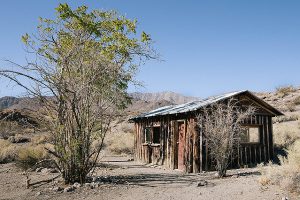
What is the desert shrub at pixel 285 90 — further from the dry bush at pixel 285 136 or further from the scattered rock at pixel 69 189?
the scattered rock at pixel 69 189

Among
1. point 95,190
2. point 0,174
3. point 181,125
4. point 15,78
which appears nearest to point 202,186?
point 95,190

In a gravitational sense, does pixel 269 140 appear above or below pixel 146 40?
below

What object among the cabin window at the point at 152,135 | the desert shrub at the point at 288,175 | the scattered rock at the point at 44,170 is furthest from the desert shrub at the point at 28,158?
the desert shrub at the point at 288,175

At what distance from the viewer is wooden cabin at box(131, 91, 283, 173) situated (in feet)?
49.1

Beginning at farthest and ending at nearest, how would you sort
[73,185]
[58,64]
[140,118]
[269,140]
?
[140,118] → [269,140] → [58,64] → [73,185]

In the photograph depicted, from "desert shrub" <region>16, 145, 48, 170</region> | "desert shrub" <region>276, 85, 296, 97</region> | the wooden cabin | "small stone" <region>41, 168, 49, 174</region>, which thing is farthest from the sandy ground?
Result: "desert shrub" <region>276, 85, 296, 97</region>

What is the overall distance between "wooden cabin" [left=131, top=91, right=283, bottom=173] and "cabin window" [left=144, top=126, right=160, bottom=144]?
0.18 feet

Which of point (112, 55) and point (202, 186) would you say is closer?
point (202, 186)

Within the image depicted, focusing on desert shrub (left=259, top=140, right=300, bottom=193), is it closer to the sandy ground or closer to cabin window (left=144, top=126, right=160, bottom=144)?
the sandy ground

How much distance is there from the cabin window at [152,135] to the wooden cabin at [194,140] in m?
0.05

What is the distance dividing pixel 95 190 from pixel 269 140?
32.7 feet

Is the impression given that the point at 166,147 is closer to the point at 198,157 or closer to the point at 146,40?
the point at 198,157

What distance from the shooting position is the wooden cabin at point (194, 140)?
15.0 meters

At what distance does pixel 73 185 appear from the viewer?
1143 centimetres
